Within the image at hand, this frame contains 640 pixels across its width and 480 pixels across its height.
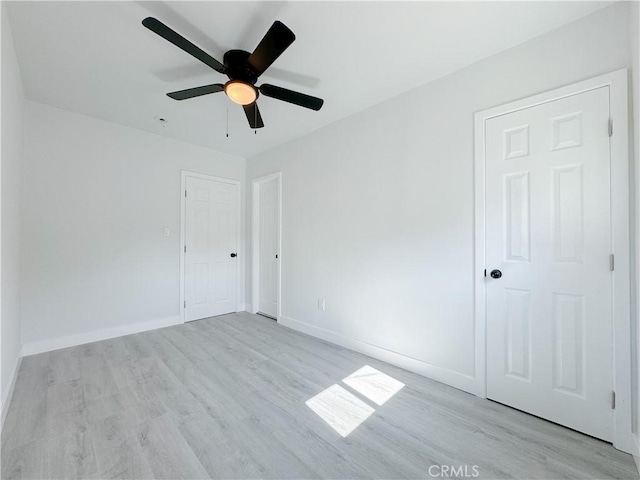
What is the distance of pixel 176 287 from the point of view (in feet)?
12.2

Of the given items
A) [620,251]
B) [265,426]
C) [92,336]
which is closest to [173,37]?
[265,426]

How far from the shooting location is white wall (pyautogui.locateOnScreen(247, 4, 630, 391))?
1790mm

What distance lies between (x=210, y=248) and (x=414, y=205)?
308 cm

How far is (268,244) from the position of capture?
4188mm

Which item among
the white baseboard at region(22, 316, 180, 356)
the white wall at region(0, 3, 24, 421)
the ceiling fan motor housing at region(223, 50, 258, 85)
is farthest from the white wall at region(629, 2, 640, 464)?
the white baseboard at region(22, 316, 180, 356)

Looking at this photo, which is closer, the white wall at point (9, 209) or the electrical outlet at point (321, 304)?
the white wall at point (9, 209)

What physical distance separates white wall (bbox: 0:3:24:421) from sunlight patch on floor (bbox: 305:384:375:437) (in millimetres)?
2083

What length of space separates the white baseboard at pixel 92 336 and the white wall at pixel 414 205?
1908 millimetres

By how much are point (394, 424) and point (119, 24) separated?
3148mm

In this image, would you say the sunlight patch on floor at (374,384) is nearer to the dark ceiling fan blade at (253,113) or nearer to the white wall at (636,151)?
the white wall at (636,151)

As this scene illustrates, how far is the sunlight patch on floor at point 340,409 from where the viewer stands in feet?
5.59

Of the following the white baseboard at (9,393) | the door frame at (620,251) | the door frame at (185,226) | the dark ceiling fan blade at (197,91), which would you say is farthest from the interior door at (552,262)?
the door frame at (185,226)

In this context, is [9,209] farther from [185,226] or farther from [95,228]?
[185,226]

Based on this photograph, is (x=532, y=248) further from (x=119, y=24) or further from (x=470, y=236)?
(x=119, y=24)
